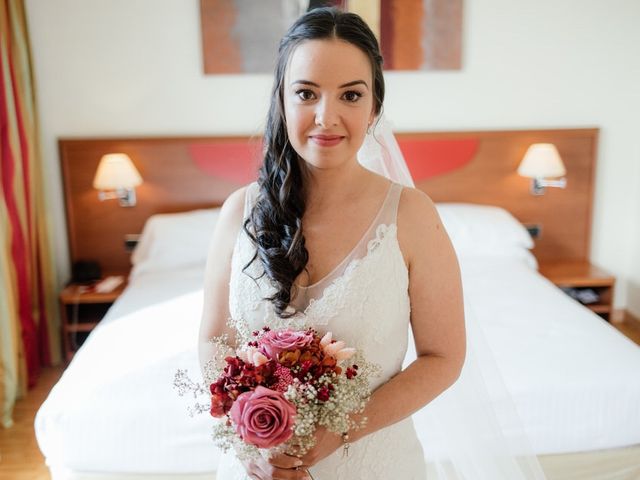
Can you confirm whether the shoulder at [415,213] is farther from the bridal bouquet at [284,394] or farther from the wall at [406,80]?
the wall at [406,80]

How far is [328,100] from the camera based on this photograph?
4.05 feet

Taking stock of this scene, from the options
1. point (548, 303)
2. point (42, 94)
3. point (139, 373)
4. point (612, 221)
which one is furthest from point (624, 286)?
point (42, 94)

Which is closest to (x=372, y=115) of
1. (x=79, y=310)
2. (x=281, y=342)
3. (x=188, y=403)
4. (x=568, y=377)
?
A: (x=281, y=342)

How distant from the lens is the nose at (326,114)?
1223 millimetres

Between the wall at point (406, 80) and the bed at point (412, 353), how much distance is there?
0.12 metres

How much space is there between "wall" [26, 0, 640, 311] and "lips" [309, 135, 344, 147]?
2.60 metres

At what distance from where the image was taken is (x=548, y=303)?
120 inches

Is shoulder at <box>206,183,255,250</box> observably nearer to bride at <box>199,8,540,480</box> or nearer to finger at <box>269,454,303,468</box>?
bride at <box>199,8,540,480</box>

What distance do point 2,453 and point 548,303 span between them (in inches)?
103

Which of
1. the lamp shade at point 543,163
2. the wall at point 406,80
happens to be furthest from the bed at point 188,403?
the wall at point 406,80

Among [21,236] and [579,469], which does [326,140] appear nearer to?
[579,469]

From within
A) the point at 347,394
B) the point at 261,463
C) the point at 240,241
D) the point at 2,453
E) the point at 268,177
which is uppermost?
the point at 268,177

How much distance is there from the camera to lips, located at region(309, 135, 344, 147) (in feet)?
4.10

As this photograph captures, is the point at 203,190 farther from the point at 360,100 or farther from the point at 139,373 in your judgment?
the point at 360,100
